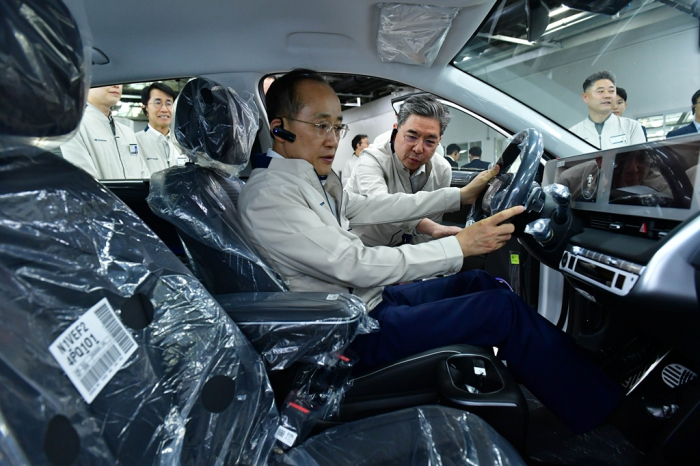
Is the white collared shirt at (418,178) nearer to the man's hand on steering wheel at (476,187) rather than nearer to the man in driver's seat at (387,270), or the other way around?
the man's hand on steering wheel at (476,187)

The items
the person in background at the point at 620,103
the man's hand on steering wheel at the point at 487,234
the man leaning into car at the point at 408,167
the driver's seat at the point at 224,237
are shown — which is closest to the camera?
the driver's seat at the point at 224,237

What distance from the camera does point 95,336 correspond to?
562 millimetres

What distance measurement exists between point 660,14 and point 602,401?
1403 mm

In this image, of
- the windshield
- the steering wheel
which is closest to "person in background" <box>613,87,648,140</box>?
the windshield

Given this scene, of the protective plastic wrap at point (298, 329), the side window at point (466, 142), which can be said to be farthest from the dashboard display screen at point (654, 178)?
the side window at point (466, 142)

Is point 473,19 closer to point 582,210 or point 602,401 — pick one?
point 582,210

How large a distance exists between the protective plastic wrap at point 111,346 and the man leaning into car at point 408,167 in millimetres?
1274

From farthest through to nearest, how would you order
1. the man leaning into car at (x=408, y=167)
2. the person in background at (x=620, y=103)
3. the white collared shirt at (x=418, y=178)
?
1. the white collared shirt at (x=418, y=178)
2. the man leaning into car at (x=408, y=167)
3. the person in background at (x=620, y=103)

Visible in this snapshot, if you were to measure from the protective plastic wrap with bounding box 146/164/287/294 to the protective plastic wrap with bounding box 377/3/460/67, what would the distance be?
792 millimetres

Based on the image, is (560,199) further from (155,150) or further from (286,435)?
(155,150)

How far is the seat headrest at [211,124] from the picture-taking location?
1.15 meters

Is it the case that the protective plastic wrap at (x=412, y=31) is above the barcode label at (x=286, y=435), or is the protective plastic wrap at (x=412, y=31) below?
above

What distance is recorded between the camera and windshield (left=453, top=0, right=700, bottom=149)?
142 cm

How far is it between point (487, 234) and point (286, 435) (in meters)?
0.78
